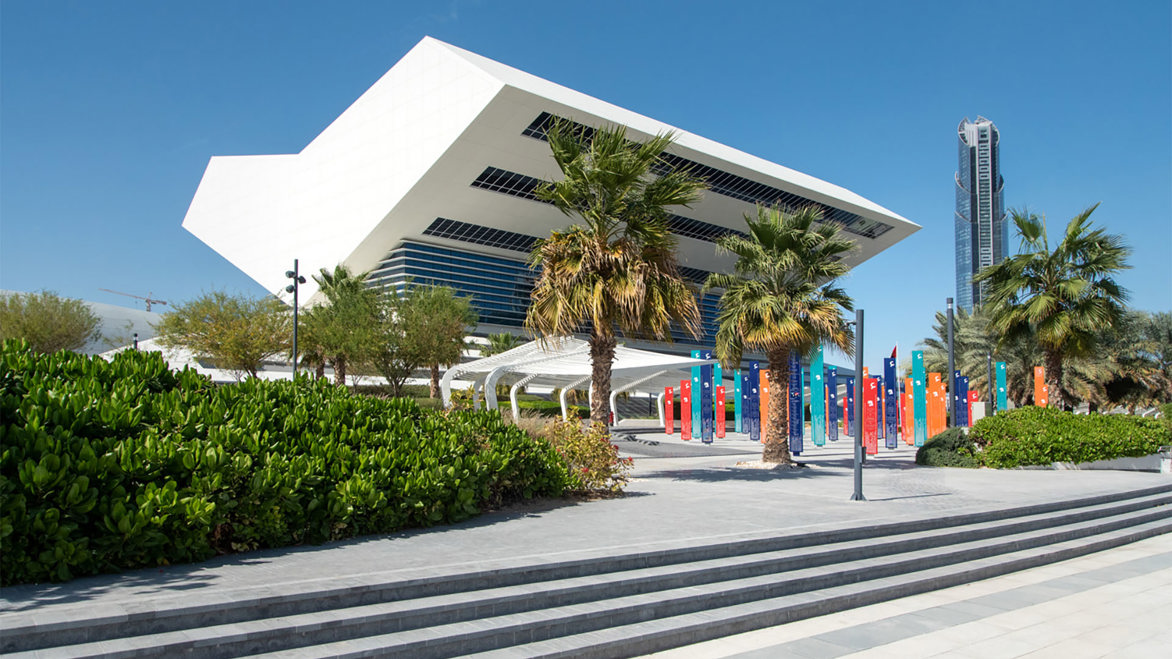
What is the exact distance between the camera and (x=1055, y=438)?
19.2m

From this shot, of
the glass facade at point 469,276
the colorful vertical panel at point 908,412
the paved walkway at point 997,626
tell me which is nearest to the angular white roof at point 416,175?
the glass facade at point 469,276

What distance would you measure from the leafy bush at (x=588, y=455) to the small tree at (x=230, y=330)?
2729 cm

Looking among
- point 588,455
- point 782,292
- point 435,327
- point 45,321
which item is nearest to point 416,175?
point 435,327

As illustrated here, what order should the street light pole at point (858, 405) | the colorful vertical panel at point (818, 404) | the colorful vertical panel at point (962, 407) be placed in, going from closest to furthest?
1. the street light pole at point (858, 405)
2. the colorful vertical panel at point (818, 404)
3. the colorful vertical panel at point (962, 407)

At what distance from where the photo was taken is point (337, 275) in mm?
44219

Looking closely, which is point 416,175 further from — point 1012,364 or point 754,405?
point 1012,364

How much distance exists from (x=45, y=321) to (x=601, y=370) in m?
34.8

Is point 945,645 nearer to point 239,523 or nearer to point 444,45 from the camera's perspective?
point 239,523

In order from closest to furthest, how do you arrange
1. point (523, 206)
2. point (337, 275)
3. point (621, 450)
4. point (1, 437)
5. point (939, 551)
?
point (1, 437) → point (939, 551) → point (621, 450) → point (337, 275) → point (523, 206)

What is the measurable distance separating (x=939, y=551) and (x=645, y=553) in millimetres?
3997

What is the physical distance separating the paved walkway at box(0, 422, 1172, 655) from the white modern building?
25872 mm

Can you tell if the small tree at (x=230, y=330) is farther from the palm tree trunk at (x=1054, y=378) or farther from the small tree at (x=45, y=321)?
the palm tree trunk at (x=1054, y=378)

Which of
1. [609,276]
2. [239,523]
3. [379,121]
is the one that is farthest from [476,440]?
[379,121]

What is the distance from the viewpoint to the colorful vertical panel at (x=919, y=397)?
28.8 m
